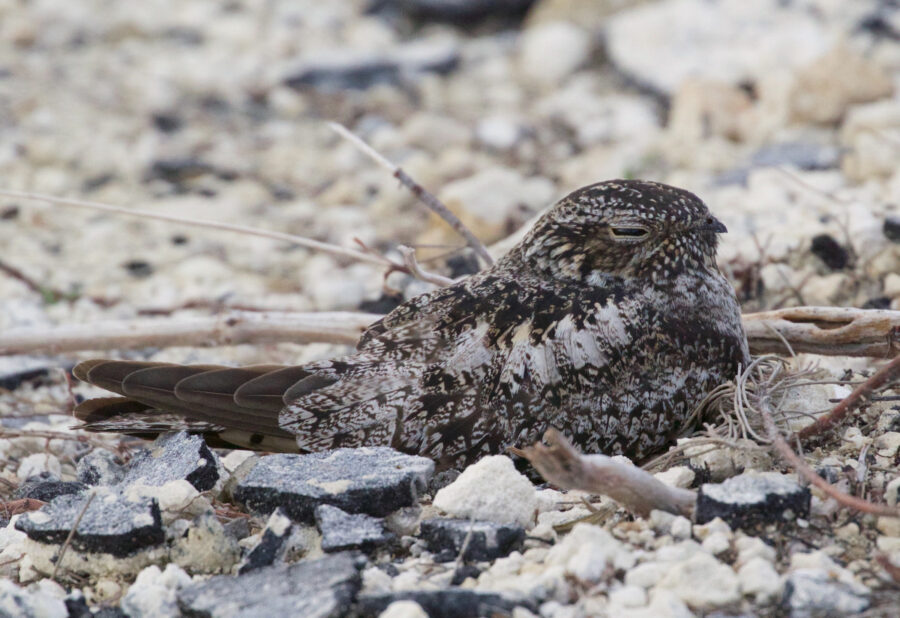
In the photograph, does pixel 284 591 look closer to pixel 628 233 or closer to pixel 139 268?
pixel 628 233

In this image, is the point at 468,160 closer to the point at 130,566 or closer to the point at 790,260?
the point at 790,260

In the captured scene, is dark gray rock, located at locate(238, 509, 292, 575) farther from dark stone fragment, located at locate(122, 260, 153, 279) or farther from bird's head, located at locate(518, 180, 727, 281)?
dark stone fragment, located at locate(122, 260, 153, 279)

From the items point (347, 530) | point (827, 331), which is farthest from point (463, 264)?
point (347, 530)

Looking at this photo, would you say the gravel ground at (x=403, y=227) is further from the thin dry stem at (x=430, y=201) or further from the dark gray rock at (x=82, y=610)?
the thin dry stem at (x=430, y=201)

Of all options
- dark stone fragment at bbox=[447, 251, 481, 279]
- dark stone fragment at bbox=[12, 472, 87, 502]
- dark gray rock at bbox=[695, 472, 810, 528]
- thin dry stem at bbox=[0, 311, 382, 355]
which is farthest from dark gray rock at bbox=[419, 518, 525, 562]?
dark stone fragment at bbox=[447, 251, 481, 279]

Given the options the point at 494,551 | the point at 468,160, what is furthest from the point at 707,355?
the point at 468,160

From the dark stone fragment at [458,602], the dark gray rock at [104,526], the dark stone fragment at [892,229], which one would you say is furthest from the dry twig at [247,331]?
the dark stone fragment at [458,602]
